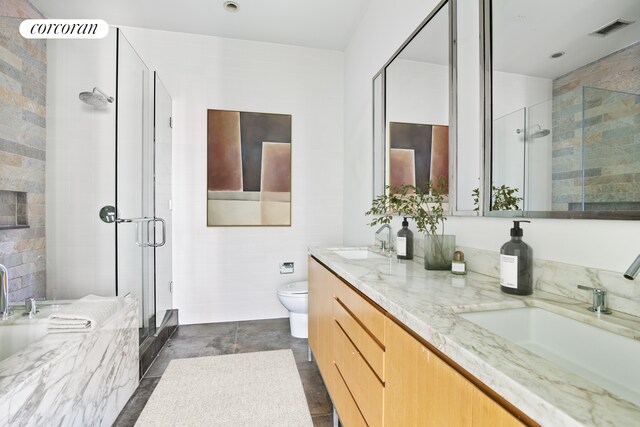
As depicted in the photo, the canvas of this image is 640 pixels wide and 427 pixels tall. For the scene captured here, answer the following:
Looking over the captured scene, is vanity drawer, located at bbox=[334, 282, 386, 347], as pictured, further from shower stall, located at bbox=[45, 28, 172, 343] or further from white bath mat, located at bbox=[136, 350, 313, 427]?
shower stall, located at bbox=[45, 28, 172, 343]

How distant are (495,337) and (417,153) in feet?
4.20

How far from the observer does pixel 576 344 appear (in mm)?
744

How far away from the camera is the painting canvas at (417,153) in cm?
152

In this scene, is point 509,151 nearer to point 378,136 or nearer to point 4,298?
point 378,136

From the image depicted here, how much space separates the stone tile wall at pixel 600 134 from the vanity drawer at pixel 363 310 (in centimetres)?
66

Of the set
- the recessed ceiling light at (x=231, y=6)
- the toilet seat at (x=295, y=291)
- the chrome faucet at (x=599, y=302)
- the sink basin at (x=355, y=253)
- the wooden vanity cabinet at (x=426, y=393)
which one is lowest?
the toilet seat at (x=295, y=291)

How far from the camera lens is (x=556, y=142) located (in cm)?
91

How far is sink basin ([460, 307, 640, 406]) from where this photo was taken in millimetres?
623

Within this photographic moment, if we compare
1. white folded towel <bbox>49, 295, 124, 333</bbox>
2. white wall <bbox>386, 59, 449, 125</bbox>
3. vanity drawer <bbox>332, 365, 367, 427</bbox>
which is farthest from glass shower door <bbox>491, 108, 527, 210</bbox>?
white folded towel <bbox>49, 295, 124, 333</bbox>

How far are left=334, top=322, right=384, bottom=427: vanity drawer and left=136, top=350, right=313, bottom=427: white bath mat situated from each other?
0.51 m

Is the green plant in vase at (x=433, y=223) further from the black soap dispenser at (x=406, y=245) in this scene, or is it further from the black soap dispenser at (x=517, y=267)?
the black soap dispenser at (x=517, y=267)

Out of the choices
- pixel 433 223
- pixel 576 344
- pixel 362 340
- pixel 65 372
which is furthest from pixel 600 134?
pixel 65 372

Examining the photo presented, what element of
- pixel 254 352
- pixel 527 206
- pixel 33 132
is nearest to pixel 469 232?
pixel 527 206

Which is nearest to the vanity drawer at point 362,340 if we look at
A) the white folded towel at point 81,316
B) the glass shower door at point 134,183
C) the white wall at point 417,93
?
the white wall at point 417,93
